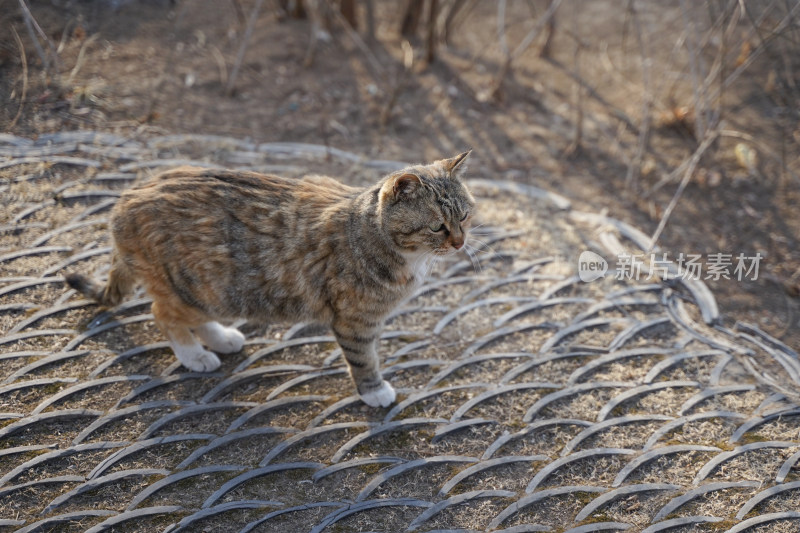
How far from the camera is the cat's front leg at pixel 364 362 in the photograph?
315 centimetres

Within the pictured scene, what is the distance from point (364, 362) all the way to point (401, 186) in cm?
91

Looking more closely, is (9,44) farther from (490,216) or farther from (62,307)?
(490,216)

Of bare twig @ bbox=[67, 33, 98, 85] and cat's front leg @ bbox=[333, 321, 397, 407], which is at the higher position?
bare twig @ bbox=[67, 33, 98, 85]

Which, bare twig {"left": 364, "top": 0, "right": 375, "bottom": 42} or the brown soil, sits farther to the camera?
bare twig {"left": 364, "top": 0, "right": 375, "bottom": 42}

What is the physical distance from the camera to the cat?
301cm

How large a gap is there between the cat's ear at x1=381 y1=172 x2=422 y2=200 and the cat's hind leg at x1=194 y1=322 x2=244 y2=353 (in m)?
1.25

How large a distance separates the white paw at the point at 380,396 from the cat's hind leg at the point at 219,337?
31.3 inches

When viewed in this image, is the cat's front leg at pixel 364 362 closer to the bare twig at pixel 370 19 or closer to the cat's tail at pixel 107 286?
the cat's tail at pixel 107 286

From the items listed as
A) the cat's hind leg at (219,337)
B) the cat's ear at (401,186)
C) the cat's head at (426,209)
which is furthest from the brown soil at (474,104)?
the cat's ear at (401,186)

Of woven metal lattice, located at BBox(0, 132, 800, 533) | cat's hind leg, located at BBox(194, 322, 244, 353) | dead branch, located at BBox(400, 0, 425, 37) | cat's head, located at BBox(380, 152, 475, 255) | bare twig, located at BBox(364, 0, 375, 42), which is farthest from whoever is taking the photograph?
dead branch, located at BBox(400, 0, 425, 37)

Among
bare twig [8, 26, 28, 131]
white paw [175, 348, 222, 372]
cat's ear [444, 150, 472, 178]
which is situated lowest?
white paw [175, 348, 222, 372]

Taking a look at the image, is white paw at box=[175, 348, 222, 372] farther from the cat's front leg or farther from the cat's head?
the cat's head

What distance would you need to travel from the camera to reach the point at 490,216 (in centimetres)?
471

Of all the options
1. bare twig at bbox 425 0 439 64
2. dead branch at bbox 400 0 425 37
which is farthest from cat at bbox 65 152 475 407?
dead branch at bbox 400 0 425 37
